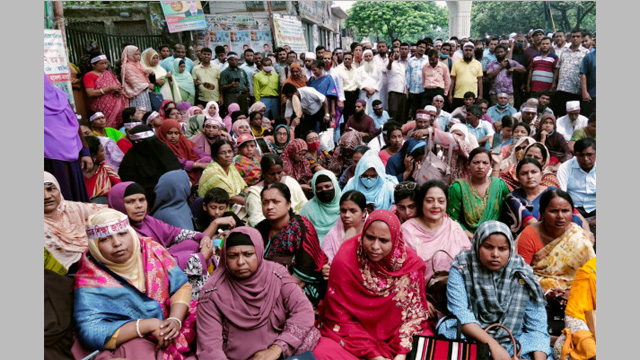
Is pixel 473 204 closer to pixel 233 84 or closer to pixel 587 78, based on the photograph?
pixel 587 78

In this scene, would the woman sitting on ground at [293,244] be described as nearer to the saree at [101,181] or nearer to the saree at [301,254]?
the saree at [301,254]

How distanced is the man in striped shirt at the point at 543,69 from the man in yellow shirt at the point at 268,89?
503 cm

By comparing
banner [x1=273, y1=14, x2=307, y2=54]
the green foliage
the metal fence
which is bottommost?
the metal fence

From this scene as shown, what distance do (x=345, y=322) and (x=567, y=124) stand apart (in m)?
5.99

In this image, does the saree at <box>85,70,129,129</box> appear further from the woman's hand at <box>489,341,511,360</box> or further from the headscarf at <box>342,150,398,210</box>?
the woman's hand at <box>489,341,511,360</box>

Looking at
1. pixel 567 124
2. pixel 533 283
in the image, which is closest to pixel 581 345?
pixel 533 283

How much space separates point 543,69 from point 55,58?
8.29 meters

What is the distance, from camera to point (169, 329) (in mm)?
2605

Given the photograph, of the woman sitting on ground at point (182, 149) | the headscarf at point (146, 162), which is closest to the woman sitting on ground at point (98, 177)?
the headscarf at point (146, 162)

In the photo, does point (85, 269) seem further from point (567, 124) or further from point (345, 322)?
point (567, 124)

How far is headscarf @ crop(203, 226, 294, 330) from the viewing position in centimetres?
266

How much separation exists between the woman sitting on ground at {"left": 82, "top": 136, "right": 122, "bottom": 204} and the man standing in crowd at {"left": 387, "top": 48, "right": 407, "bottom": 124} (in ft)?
20.7

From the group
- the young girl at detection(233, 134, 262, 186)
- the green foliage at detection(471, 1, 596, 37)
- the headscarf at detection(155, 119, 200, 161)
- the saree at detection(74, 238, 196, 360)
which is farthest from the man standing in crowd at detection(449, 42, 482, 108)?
the green foliage at detection(471, 1, 596, 37)

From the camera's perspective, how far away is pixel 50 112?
4.18m
